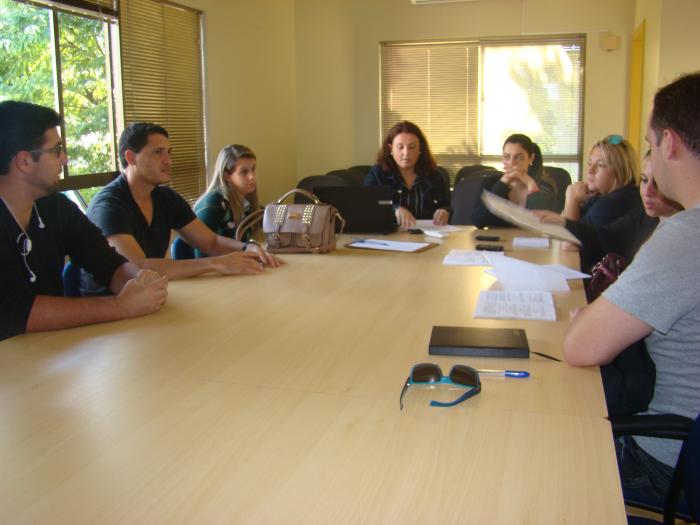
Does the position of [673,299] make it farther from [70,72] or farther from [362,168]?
[362,168]

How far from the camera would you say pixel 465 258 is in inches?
119

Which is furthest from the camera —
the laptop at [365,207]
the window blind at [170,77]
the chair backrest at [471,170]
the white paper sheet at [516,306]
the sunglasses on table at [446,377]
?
the chair backrest at [471,170]

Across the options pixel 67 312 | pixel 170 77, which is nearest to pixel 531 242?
pixel 67 312

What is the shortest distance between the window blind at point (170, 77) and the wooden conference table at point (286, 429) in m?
3.17

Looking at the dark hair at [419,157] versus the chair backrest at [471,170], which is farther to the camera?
the chair backrest at [471,170]

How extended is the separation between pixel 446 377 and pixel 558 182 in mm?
4084

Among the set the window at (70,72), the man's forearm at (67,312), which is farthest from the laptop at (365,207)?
the man's forearm at (67,312)

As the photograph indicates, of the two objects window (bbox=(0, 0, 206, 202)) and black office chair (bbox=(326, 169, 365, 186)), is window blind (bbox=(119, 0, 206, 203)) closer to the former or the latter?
window (bbox=(0, 0, 206, 202))

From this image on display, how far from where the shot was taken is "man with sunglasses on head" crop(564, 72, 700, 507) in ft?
4.87

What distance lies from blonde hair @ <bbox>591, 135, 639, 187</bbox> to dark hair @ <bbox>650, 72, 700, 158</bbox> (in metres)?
2.11

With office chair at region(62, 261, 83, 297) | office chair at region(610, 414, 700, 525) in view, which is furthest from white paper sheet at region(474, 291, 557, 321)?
office chair at region(62, 261, 83, 297)

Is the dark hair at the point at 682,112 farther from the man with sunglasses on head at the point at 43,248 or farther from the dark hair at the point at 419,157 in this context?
the dark hair at the point at 419,157

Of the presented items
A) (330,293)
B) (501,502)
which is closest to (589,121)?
(330,293)

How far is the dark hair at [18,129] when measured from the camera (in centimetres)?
225
